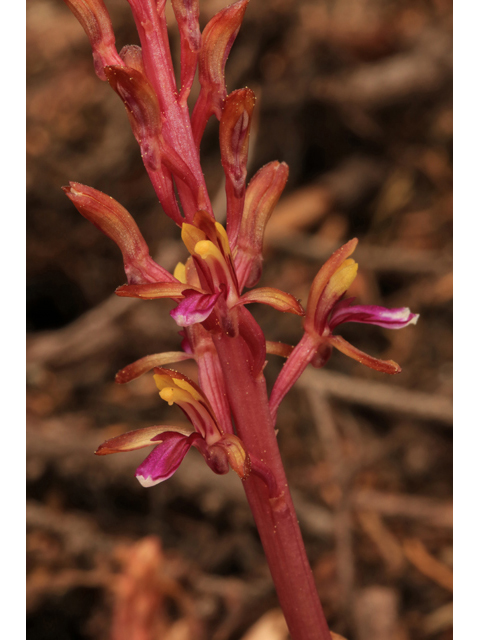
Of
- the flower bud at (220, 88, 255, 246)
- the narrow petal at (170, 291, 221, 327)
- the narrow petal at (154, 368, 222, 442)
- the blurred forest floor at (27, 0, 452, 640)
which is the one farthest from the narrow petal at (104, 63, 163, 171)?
the blurred forest floor at (27, 0, 452, 640)

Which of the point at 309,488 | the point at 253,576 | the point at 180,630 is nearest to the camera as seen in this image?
the point at 180,630

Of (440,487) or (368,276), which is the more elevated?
(368,276)

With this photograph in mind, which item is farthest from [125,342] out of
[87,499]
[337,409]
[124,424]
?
[337,409]

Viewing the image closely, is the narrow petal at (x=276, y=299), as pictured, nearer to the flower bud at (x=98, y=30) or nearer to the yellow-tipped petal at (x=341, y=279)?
the yellow-tipped petal at (x=341, y=279)

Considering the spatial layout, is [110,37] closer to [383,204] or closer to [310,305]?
[310,305]

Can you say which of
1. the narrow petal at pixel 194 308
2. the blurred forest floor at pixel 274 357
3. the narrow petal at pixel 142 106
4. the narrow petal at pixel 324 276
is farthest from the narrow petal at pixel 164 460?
the blurred forest floor at pixel 274 357

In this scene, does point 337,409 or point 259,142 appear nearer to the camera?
point 337,409

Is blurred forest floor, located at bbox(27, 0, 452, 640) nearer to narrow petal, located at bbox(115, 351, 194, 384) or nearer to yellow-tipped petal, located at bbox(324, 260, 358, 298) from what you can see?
narrow petal, located at bbox(115, 351, 194, 384)
